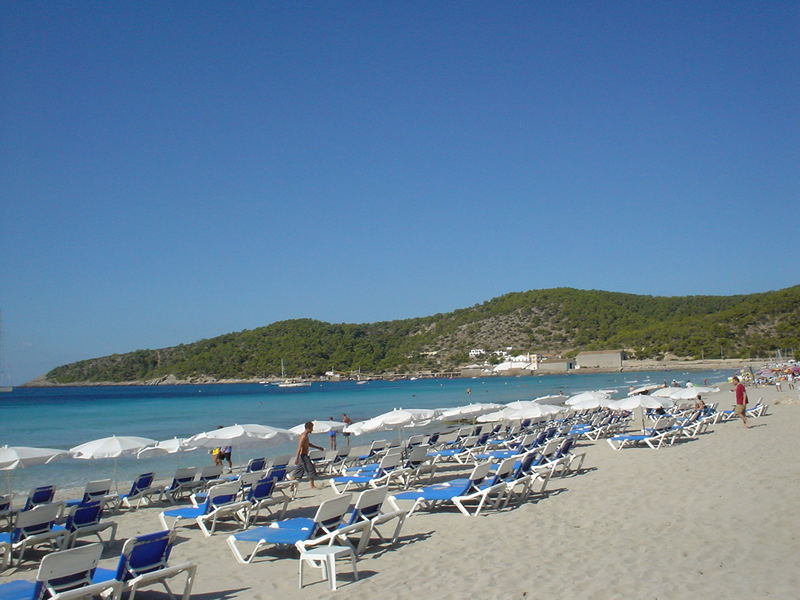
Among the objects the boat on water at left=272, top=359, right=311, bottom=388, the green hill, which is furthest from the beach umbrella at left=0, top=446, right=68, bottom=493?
the green hill

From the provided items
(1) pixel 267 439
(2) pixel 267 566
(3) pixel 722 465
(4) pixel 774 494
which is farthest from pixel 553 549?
(1) pixel 267 439

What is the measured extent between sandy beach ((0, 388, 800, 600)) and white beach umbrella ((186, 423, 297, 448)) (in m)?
1.89

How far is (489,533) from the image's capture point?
7.49m

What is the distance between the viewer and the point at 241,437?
12047 mm

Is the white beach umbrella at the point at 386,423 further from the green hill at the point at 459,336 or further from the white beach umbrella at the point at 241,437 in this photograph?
the green hill at the point at 459,336

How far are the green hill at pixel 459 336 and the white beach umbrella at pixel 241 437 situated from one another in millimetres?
102160

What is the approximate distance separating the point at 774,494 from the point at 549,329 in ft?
407

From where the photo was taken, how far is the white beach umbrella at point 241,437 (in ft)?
39.5

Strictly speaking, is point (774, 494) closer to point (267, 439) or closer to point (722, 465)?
point (722, 465)

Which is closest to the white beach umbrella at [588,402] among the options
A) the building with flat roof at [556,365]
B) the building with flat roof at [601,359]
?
the building with flat roof at [601,359]

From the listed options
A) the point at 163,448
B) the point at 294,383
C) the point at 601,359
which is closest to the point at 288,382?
the point at 294,383

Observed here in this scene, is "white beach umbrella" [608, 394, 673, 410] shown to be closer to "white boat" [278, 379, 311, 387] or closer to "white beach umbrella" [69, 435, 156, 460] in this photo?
"white beach umbrella" [69, 435, 156, 460]

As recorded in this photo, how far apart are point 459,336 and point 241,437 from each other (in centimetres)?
12774

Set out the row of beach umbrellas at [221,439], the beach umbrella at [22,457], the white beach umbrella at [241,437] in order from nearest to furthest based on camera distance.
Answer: the beach umbrella at [22,457] → the row of beach umbrellas at [221,439] → the white beach umbrella at [241,437]
